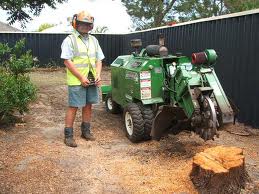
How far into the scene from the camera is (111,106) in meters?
9.02

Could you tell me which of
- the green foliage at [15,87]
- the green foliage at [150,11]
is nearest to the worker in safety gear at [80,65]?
the green foliage at [15,87]

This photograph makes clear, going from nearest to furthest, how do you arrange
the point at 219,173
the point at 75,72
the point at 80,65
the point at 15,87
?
the point at 219,173 → the point at 75,72 → the point at 80,65 → the point at 15,87

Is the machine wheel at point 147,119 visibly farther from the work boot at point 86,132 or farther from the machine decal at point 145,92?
the work boot at point 86,132

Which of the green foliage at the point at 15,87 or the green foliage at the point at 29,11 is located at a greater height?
the green foliage at the point at 29,11

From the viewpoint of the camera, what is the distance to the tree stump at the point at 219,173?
4.63m

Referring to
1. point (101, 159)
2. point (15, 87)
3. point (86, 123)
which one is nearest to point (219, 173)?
point (101, 159)

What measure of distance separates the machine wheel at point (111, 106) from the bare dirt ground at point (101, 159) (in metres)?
0.43

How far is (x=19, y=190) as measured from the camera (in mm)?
4812

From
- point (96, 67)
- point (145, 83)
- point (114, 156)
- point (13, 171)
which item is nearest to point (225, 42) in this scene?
point (145, 83)

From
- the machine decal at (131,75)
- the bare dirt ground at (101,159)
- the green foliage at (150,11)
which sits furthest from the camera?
the green foliage at (150,11)

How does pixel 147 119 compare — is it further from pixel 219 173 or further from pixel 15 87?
pixel 15 87

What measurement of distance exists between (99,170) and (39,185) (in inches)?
35.1

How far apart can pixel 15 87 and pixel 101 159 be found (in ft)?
8.28

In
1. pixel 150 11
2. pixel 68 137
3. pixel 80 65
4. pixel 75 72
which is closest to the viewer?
pixel 75 72
